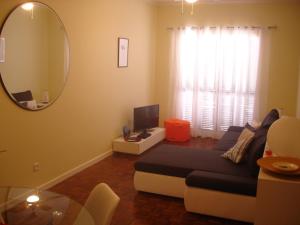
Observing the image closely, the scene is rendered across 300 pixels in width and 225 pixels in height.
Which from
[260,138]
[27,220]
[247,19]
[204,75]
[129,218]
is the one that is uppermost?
[247,19]

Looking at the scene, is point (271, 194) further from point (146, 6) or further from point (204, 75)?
point (146, 6)

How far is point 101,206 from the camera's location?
222 centimetres

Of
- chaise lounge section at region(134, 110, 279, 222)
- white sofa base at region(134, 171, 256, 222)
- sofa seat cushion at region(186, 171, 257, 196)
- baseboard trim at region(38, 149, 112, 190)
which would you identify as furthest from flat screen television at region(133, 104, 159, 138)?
sofa seat cushion at region(186, 171, 257, 196)

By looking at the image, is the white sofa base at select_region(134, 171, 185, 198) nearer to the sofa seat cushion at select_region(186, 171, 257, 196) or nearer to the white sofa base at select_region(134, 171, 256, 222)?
the white sofa base at select_region(134, 171, 256, 222)

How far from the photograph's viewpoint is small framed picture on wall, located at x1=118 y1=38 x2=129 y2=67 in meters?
5.61

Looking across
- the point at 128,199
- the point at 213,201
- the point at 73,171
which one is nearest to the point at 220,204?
the point at 213,201

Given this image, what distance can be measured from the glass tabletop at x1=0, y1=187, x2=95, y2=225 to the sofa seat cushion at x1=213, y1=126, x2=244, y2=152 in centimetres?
267

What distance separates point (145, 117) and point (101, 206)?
12.7ft

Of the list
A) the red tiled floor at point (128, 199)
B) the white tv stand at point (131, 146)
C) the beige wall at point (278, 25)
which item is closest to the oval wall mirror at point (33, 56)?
the red tiled floor at point (128, 199)

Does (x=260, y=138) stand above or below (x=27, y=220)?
above

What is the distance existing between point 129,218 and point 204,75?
390 centimetres

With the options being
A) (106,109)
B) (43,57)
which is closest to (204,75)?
(106,109)

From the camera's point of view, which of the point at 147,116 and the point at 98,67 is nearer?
the point at 98,67

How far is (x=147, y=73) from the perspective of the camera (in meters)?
6.86
